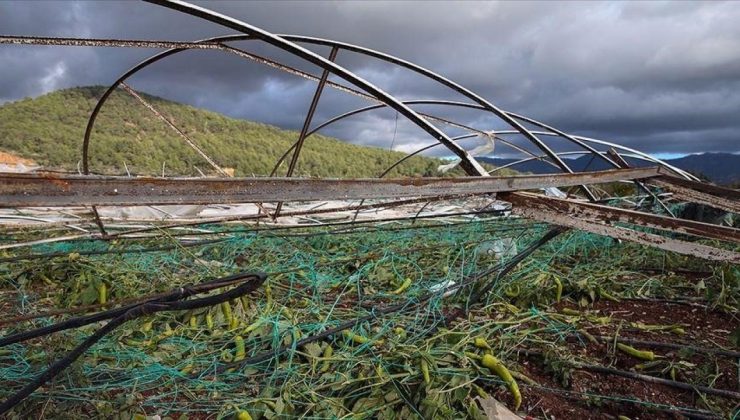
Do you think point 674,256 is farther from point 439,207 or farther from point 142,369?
point 439,207

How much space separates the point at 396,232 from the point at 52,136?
4184 cm

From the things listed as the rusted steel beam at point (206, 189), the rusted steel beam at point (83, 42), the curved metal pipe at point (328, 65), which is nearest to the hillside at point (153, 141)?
the rusted steel beam at point (83, 42)

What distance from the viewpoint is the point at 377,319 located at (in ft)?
13.5

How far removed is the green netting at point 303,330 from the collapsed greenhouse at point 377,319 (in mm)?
20

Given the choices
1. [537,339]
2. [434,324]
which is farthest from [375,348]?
[537,339]

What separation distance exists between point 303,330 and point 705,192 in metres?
3.64

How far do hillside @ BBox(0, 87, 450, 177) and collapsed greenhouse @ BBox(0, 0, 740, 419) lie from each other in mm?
29710

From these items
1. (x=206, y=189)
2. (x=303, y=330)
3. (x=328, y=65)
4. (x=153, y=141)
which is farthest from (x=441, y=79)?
(x=153, y=141)

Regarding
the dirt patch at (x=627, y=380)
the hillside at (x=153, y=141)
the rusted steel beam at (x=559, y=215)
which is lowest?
the dirt patch at (x=627, y=380)

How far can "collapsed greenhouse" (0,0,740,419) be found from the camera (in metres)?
2.16

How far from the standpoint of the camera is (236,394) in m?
3.20

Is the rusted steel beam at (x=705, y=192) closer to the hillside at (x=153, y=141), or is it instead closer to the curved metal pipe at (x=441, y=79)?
the curved metal pipe at (x=441, y=79)

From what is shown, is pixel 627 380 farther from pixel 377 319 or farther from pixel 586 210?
pixel 377 319

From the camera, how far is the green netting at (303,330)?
300 cm
